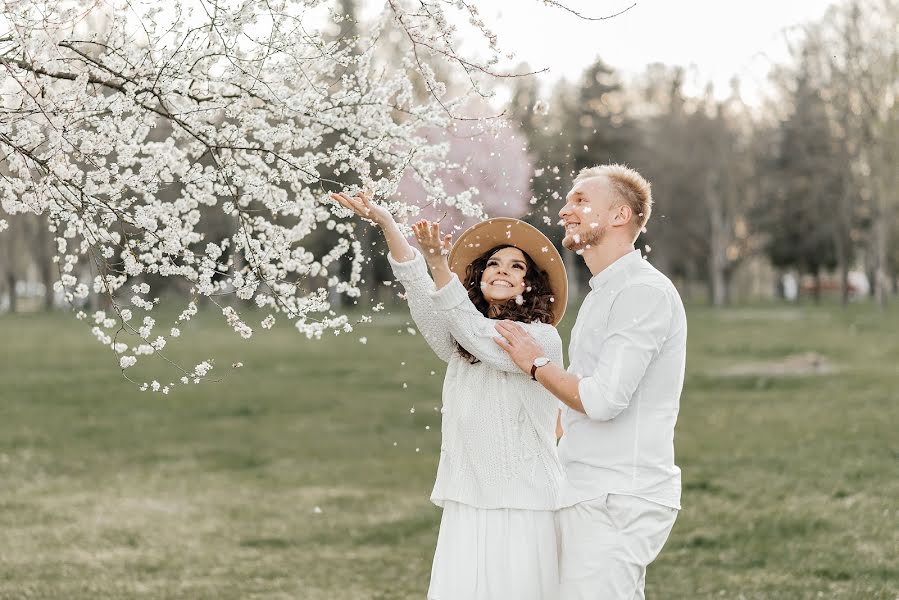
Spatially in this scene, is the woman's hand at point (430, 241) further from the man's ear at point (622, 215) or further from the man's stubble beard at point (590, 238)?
the man's ear at point (622, 215)

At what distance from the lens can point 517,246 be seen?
420 cm

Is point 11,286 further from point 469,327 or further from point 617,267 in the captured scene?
point 617,267

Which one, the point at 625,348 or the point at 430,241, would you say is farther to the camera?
the point at 430,241

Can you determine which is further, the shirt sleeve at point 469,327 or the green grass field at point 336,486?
the green grass field at point 336,486

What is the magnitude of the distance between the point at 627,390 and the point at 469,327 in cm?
64

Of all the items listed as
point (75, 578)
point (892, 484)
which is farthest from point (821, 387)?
point (75, 578)

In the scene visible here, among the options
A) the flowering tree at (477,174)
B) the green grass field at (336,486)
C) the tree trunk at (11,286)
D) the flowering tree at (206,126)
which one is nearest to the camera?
the flowering tree at (206,126)

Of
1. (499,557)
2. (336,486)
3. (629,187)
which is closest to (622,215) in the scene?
(629,187)

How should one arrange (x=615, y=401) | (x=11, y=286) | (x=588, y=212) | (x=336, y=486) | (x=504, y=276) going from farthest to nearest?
(x=11, y=286) → (x=336, y=486) → (x=504, y=276) → (x=588, y=212) → (x=615, y=401)

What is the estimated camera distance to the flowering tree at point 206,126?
5016 mm

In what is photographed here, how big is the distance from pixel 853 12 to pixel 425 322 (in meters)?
42.2

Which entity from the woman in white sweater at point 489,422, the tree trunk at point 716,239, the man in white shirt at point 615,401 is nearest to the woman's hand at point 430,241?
the woman in white sweater at point 489,422

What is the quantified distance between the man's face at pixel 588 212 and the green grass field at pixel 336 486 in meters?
0.89

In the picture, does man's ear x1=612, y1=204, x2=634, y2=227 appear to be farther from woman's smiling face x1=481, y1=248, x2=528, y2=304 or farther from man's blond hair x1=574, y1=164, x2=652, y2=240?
woman's smiling face x1=481, y1=248, x2=528, y2=304
